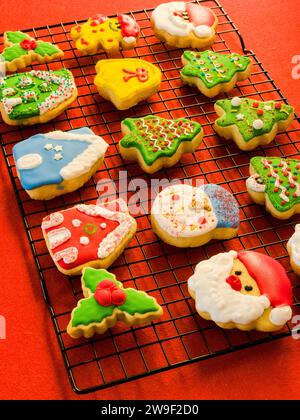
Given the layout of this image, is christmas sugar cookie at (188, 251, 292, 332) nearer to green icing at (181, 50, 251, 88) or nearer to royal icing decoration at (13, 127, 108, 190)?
royal icing decoration at (13, 127, 108, 190)

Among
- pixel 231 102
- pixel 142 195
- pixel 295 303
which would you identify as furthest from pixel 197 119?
pixel 295 303

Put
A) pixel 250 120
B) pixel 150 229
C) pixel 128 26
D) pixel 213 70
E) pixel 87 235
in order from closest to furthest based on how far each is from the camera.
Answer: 1. pixel 87 235
2. pixel 150 229
3. pixel 250 120
4. pixel 213 70
5. pixel 128 26

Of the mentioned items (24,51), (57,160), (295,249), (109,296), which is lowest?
(295,249)

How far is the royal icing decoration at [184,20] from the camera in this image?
279 cm

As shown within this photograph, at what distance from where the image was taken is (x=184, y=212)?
2205mm

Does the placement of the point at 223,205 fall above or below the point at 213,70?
below

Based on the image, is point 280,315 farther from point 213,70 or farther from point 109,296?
point 213,70

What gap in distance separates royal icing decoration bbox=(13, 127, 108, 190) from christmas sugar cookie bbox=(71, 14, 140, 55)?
0.50 meters

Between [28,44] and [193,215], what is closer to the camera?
[193,215]

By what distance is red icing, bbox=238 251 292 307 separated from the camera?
6.60 feet

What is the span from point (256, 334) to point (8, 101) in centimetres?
125

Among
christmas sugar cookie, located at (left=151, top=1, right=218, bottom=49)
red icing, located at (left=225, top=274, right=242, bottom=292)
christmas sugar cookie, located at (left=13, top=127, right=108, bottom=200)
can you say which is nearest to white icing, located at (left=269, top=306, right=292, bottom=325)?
red icing, located at (left=225, top=274, right=242, bottom=292)

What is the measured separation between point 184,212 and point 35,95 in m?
0.77

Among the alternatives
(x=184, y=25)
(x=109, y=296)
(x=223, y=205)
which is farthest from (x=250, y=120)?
(x=109, y=296)
